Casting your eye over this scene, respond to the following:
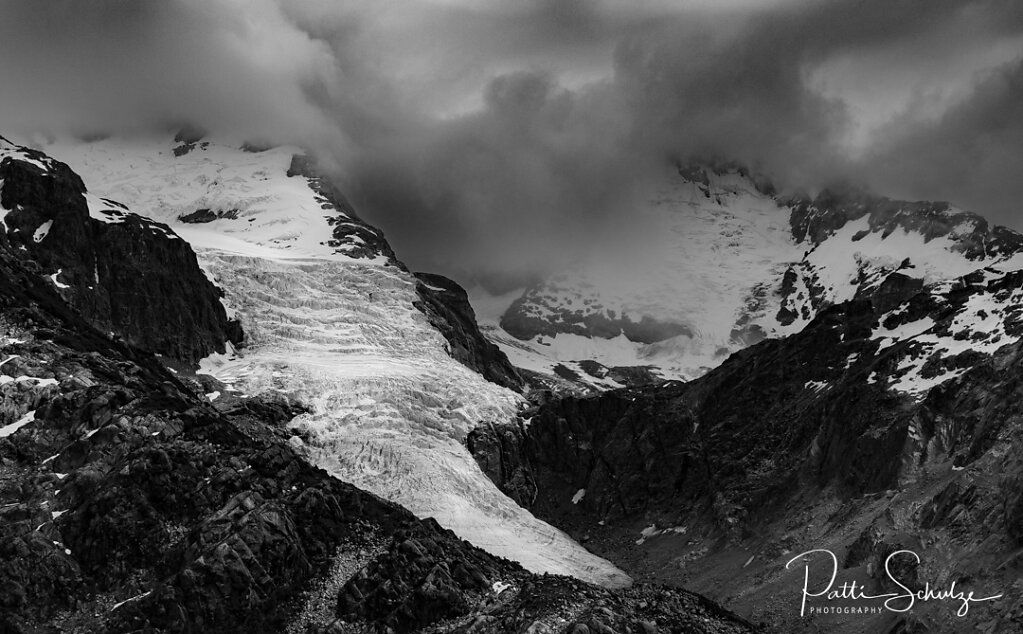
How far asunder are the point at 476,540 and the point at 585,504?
40.1 metres

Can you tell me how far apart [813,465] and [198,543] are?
3217 inches

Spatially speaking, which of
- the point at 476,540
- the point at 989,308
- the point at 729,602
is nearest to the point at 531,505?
the point at 476,540

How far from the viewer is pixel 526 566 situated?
11038 cm

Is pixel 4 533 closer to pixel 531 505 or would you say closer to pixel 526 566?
pixel 526 566

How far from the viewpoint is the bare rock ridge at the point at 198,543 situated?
2753 inches

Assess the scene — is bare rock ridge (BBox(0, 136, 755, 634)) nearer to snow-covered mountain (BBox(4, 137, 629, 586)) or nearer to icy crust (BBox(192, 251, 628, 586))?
icy crust (BBox(192, 251, 628, 586))

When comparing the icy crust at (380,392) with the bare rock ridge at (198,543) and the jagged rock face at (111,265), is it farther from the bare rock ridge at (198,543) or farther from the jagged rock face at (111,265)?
the bare rock ridge at (198,543)

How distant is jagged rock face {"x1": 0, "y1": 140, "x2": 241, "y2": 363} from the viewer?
153125 mm
